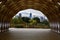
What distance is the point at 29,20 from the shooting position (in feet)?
175

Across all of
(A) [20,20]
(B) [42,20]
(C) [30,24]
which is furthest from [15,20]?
(B) [42,20]

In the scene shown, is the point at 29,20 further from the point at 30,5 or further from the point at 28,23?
the point at 30,5

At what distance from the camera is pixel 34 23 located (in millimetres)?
49938

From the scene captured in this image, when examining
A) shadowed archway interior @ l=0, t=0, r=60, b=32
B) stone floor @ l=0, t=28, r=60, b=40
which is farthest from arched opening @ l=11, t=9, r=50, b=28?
stone floor @ l=0, t=28, r=60, b=40

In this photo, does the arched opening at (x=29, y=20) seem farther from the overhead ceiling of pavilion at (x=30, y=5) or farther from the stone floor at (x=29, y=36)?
the stone floor at (x=29, y=36)

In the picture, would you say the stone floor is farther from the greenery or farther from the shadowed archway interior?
the greenery

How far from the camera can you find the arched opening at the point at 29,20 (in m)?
47.4

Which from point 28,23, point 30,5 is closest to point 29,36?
point 30,5

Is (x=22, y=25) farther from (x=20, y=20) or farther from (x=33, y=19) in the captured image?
(x=33, y=19)

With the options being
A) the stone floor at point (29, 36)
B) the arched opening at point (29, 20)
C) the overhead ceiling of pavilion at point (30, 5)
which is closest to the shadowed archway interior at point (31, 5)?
the overhead ceiling of pavilion at point (30, 5)

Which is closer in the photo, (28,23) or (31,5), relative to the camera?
(31,5)

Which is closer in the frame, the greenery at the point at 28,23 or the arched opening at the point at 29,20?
the greenery at the point at 28,23

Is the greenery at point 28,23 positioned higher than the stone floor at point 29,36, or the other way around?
the greenery at point 28,23

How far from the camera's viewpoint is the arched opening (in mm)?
47406
